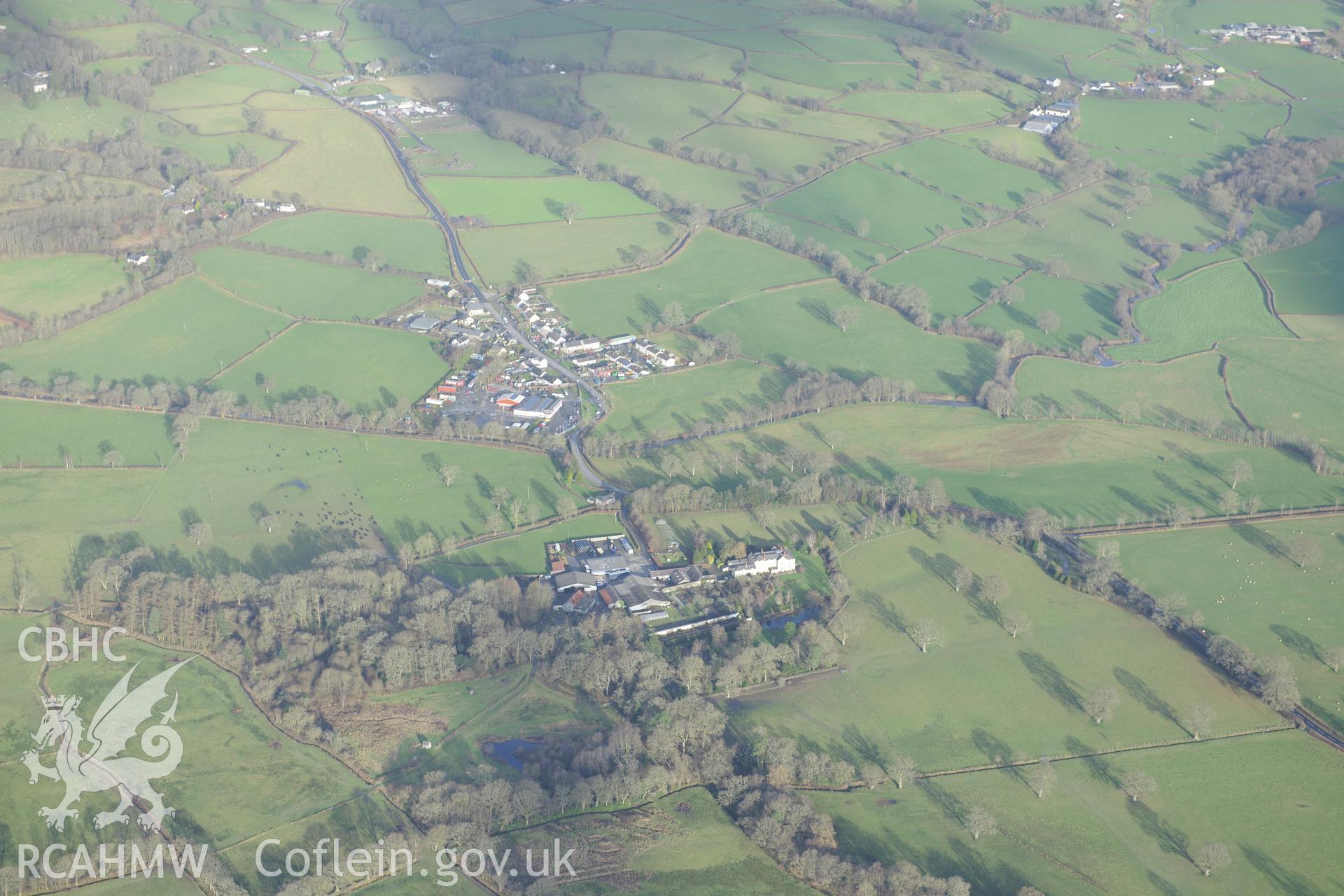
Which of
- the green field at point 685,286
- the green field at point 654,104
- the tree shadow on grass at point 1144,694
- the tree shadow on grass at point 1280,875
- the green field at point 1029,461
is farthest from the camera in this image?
the green field at point 654,104

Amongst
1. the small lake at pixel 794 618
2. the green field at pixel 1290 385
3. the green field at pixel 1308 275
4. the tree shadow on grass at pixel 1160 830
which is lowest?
the small lake at pixel 794 618

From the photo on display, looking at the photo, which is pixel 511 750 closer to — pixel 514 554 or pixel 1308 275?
pixel 514 554

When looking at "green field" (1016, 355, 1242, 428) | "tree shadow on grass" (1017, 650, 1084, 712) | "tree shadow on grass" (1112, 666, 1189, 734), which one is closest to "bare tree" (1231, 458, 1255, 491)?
"green field" (1016, 355, 1242, 428)

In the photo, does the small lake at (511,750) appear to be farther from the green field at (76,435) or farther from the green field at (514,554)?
the green field at (76,435)

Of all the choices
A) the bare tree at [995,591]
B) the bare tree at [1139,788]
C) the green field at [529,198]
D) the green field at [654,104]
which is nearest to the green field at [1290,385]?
the bare tree at [995,591]

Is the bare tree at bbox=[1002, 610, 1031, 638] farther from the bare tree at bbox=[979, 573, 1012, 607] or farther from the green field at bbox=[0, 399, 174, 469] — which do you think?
the green field at bbox=[0, 399, 174, 469]
